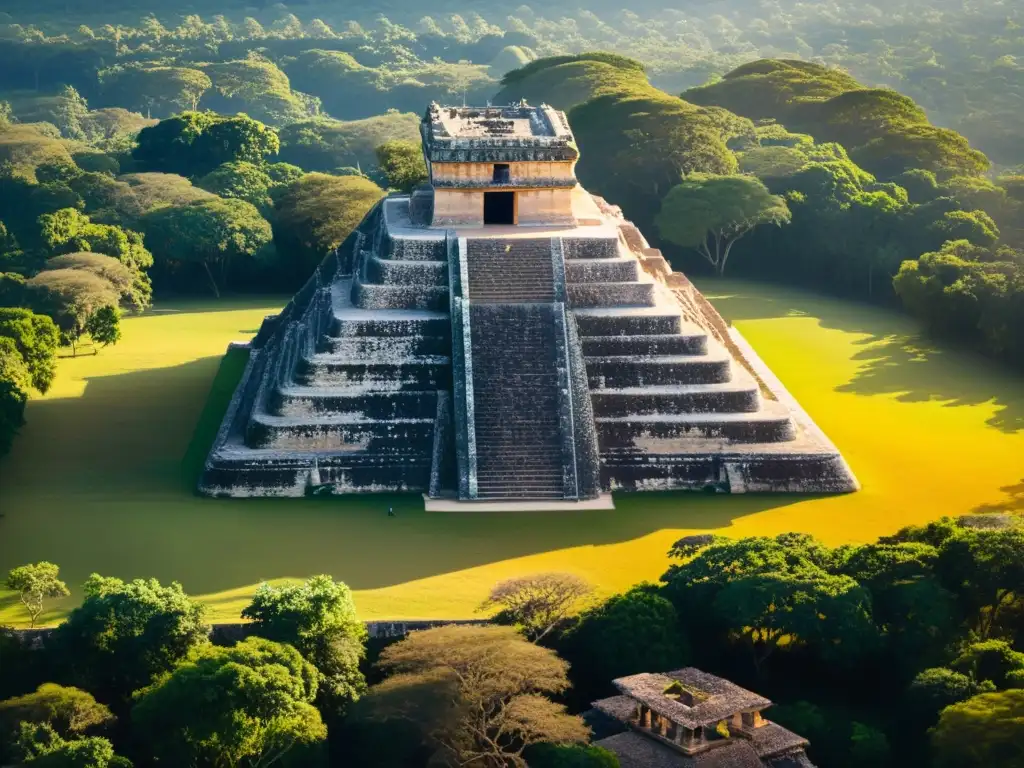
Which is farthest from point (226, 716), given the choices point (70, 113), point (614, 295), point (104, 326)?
point (70, 113)

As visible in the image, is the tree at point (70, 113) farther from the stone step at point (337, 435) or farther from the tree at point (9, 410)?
the stone step at point (337, 435)

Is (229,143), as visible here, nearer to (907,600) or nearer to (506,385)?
(506,385)

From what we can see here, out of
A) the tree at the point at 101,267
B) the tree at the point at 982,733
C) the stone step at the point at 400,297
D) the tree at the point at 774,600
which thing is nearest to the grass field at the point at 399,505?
the tree at the point at 774,600

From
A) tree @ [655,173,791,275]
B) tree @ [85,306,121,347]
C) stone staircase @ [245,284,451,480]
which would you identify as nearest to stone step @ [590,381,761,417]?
stone staircase @ [245,284,451,480]

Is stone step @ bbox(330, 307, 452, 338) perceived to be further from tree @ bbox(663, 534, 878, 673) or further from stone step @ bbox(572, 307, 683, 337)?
tree @ bbox(663, 534, 878, 673)

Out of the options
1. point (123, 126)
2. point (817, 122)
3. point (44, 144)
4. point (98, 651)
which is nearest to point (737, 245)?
point (817, 122)
